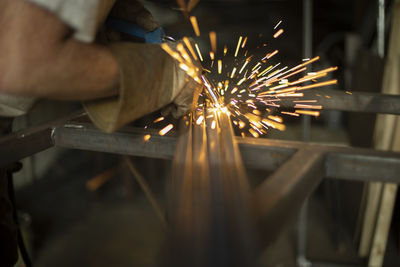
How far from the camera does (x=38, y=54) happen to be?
2.76 ft

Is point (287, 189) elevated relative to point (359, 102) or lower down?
lower down

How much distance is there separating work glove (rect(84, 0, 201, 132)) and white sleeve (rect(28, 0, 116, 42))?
0.40 ft

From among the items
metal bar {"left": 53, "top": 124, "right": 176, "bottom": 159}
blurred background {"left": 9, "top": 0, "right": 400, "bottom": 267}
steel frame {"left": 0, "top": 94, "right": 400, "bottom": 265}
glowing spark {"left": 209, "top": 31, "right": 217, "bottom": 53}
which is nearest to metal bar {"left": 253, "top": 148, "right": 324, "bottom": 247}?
steel frame {"left": 0, "top": 94, "right": 400, "bottom": 265}

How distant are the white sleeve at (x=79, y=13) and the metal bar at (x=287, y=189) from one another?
52 centimetres

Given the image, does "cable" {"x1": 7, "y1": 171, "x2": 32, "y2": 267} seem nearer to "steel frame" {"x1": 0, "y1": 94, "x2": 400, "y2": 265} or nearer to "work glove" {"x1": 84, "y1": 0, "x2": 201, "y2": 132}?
"steel frame" {"x1": 0, "y1": 94, "x2": 400, "y2": 265}

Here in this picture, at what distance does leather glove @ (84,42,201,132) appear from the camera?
1.01 meters

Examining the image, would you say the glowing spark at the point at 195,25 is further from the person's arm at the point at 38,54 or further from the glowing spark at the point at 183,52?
the person's arm at the point at 38,54

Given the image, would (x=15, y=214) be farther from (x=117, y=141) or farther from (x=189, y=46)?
(x=189, y=46)

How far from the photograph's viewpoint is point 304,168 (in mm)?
959

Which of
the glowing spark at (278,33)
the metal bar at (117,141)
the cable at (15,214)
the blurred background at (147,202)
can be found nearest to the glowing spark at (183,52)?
the metal bar at (117,141)

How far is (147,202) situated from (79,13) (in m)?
2.98

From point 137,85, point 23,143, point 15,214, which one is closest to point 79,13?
point 137,85

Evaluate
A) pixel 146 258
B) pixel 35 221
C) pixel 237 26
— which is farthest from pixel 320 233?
pixel 237 26

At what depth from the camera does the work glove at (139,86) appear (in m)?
1.01
